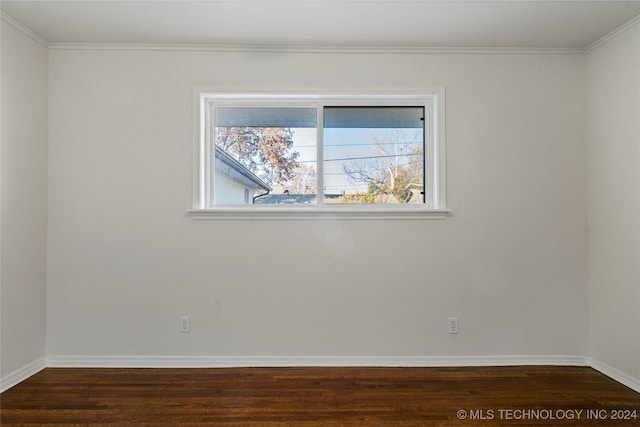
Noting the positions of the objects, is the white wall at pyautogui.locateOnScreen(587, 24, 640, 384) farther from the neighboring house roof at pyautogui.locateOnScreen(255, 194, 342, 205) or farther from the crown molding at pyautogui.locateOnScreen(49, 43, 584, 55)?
the neighboring house roof at pyautogui.locateOnScreen(255, 194, 342, 205)

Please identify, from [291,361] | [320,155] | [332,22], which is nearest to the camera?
[332,22]

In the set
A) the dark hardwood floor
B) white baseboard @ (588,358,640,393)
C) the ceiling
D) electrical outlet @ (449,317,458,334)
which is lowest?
the dark hardwood floor

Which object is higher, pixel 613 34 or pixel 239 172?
pixel 613 34

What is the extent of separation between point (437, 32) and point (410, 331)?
7.09 feet

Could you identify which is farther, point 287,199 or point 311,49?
point 287,199

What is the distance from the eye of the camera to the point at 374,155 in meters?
3.28

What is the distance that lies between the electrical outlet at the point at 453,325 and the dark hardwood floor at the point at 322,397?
27 centimetres

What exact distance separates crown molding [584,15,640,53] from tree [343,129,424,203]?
1406 mm

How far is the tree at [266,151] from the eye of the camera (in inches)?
128

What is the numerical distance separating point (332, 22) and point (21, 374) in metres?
3.16

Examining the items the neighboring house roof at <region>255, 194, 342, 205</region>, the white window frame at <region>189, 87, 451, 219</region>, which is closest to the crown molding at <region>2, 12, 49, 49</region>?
the white window frame at <region>189, 87, 451, 219</region>

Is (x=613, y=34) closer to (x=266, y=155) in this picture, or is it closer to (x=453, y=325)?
(x=453, y=325)

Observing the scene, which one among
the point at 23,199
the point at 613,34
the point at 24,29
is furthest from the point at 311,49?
the point at 23,199

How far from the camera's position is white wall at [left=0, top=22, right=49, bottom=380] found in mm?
2689
